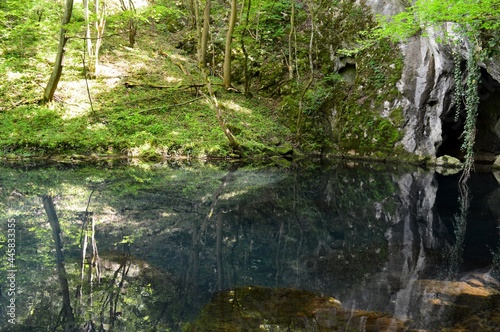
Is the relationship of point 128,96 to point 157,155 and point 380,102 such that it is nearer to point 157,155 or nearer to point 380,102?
point 157,155

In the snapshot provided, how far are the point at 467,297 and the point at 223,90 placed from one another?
1625 centimetres

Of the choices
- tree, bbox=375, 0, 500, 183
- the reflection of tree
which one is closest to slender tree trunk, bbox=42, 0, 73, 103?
tree, bbox=375, 0, 500, 183

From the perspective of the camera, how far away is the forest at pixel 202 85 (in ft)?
46.8

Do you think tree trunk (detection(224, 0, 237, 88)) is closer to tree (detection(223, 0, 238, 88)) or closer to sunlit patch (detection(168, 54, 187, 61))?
tree (detection(223, 0, 238, 88))

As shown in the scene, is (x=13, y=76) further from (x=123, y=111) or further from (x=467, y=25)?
(x=467, y=25)

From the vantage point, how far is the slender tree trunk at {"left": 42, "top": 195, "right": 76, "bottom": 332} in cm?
338

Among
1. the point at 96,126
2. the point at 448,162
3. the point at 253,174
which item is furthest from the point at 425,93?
the point at 96,126

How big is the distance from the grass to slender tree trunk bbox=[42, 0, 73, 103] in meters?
0.45

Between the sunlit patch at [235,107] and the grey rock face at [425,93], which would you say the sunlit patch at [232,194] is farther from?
the grey rock face at [425,93]

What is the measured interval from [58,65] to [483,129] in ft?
61.8

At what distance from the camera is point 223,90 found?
754 inches

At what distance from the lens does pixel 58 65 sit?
1400 centimetres

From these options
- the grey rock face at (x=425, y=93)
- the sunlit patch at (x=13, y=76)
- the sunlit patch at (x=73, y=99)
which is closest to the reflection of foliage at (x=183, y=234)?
the sunlit patch at (x=73, y=99)

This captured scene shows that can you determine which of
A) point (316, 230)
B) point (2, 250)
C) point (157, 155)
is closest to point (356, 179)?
point (316, 230)
